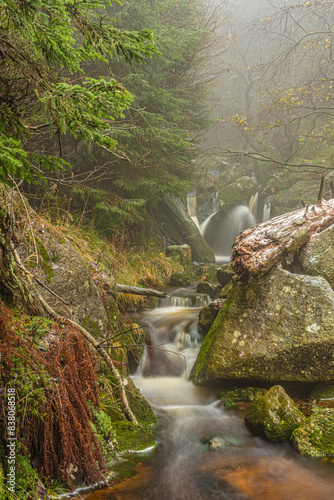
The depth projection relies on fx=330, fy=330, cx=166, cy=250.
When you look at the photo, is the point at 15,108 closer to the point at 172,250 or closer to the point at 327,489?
the point at 327,489

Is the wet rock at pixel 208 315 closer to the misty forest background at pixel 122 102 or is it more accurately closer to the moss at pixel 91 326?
the moss at pixel 91 326

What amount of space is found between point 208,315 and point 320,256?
6.86 feet

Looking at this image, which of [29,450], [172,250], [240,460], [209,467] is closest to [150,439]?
[209,467]

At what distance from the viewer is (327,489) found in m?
2.75

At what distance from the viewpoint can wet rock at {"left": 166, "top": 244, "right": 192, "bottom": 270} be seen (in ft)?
35.3

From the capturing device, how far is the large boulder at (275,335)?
4.23 metres

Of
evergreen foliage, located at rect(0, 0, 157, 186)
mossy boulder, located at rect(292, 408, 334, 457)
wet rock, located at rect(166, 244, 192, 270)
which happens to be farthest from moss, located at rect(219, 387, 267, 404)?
wet rock, located at rect(166, 244, 192, 270)

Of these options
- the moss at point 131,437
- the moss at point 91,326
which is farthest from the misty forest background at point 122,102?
the moss at point 131,437

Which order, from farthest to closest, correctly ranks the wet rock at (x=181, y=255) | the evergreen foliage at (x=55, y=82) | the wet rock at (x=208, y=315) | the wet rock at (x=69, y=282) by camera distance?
the wet rock at (x=181, y=255), the wet rock at (x=208, y=315), the wet rock at (x=69, y=282), the evergreen foliage at (x=55, y=82)

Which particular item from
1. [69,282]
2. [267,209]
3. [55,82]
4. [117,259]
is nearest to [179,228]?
[267,209]

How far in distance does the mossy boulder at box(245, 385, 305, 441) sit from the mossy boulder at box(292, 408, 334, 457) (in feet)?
0.34

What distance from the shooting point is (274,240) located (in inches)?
195

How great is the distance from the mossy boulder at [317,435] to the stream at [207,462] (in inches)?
3.3

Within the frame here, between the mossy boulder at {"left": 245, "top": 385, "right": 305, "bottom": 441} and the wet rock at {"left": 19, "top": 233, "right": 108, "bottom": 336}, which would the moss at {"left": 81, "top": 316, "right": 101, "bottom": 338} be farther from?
the mossy boulder at {"left": 245, "top": 385, "right": 305, "bottom": 441}
